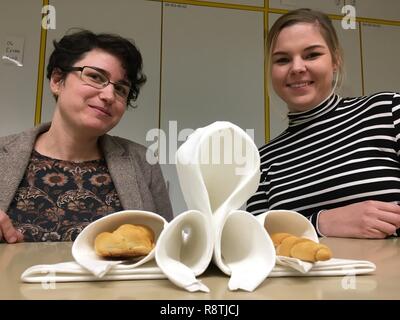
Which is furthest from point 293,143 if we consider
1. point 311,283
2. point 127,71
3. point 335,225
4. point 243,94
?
point 243,94

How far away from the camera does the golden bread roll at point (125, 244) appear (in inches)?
15.9

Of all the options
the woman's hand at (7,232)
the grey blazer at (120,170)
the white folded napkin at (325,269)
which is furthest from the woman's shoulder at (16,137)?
the white folded napkin at (325,269)

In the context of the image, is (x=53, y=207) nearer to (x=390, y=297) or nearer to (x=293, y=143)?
(x=293, y=143)

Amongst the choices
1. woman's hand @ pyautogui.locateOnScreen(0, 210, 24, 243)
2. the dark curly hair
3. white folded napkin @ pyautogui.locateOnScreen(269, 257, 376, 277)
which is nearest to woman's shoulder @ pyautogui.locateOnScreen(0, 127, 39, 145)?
the dark curly hair

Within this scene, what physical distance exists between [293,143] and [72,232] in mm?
701

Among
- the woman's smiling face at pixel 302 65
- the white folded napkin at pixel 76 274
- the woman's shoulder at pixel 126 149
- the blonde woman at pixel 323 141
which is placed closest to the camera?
the white folded napkin at pixel 76 274

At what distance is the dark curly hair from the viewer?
3.75 feet

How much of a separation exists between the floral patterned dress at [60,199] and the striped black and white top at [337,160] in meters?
0.48

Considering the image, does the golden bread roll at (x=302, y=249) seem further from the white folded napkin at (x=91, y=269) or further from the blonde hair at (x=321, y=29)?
the blonde hair at (x=321, y=29)

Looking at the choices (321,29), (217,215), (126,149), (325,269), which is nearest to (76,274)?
(217,215)

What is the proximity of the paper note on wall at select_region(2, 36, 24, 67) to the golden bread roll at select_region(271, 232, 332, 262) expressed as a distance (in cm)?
194

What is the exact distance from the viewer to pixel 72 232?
97 centimetres

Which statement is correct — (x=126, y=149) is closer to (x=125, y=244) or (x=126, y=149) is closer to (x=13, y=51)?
(x=125, y=244)
